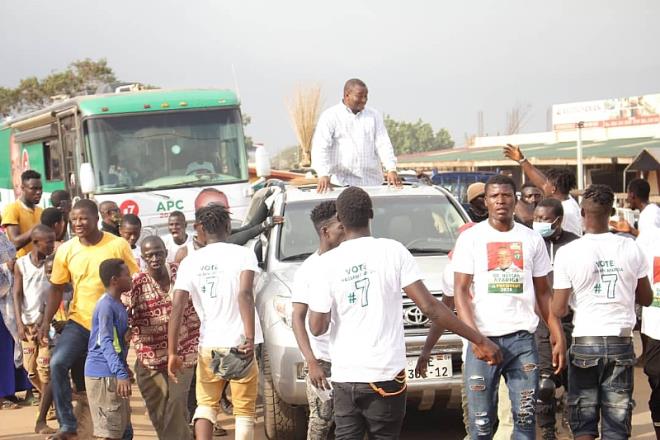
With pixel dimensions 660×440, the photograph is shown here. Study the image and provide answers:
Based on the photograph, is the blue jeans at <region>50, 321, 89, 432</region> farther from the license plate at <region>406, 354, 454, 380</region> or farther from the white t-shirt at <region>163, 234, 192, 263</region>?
the white t-shirt at <region>163, 234, 192, 263</region>

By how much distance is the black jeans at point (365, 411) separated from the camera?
14.9 ft

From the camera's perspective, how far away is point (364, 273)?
4516mm

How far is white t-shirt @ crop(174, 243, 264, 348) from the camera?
19.0ft

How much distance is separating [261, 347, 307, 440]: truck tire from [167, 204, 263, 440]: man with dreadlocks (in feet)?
3.19

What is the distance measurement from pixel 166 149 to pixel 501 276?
935cm

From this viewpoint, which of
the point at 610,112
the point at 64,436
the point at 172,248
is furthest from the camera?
the point at 610,112

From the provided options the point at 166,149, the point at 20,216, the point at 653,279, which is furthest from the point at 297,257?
the point at 166,149

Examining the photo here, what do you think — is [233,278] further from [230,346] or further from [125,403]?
[125,403]

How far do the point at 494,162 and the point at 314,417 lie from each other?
32.7 metres

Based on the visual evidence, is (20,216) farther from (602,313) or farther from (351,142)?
(602,313)

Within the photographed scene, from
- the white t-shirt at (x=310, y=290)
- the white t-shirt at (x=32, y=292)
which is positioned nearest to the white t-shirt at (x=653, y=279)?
the white t-shirt at (x=310, y=290)

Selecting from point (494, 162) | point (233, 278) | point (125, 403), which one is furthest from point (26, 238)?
point (494, 162)

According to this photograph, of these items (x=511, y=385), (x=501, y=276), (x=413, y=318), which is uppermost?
(x=501, y=276)

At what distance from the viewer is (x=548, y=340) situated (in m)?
6.53
